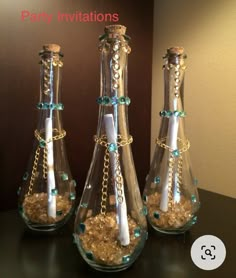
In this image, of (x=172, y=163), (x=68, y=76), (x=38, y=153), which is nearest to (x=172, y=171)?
(x=172, y=163)

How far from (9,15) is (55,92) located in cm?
26

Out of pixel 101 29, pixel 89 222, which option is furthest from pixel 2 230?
pixel 101 29

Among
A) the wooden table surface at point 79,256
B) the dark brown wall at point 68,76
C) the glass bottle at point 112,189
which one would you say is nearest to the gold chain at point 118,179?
the glass bottle at point 112,189

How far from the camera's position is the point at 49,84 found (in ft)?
1.70

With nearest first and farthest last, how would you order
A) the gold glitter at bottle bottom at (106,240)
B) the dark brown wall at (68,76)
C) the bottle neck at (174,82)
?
the gold glitter at bottle bottom at (106,240), the bottle neck at (174,82), the dark brown wall at (68,76)

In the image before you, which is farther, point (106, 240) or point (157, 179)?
point (157, 179)

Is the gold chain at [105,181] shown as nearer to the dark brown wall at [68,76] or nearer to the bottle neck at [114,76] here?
the bottle neck at [114,76]

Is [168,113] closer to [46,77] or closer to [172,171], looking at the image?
[172,171]

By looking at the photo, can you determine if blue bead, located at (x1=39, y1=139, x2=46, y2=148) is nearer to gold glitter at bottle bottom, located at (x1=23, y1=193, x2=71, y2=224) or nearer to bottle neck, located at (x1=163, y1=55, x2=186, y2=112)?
gold glitter at bottle bottom, located at (x1=23, y1=193, x2=71, y2=224)

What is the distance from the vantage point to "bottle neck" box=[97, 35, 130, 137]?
40 cm

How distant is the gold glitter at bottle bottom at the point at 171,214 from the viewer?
19.7 inches

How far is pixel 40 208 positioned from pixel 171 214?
223mm

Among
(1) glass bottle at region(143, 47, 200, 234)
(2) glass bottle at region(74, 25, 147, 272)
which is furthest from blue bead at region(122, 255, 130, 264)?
(1) glass bottle at region(143, 47, 200, 234)

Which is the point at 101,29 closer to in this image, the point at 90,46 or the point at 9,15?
the point at 90,46
